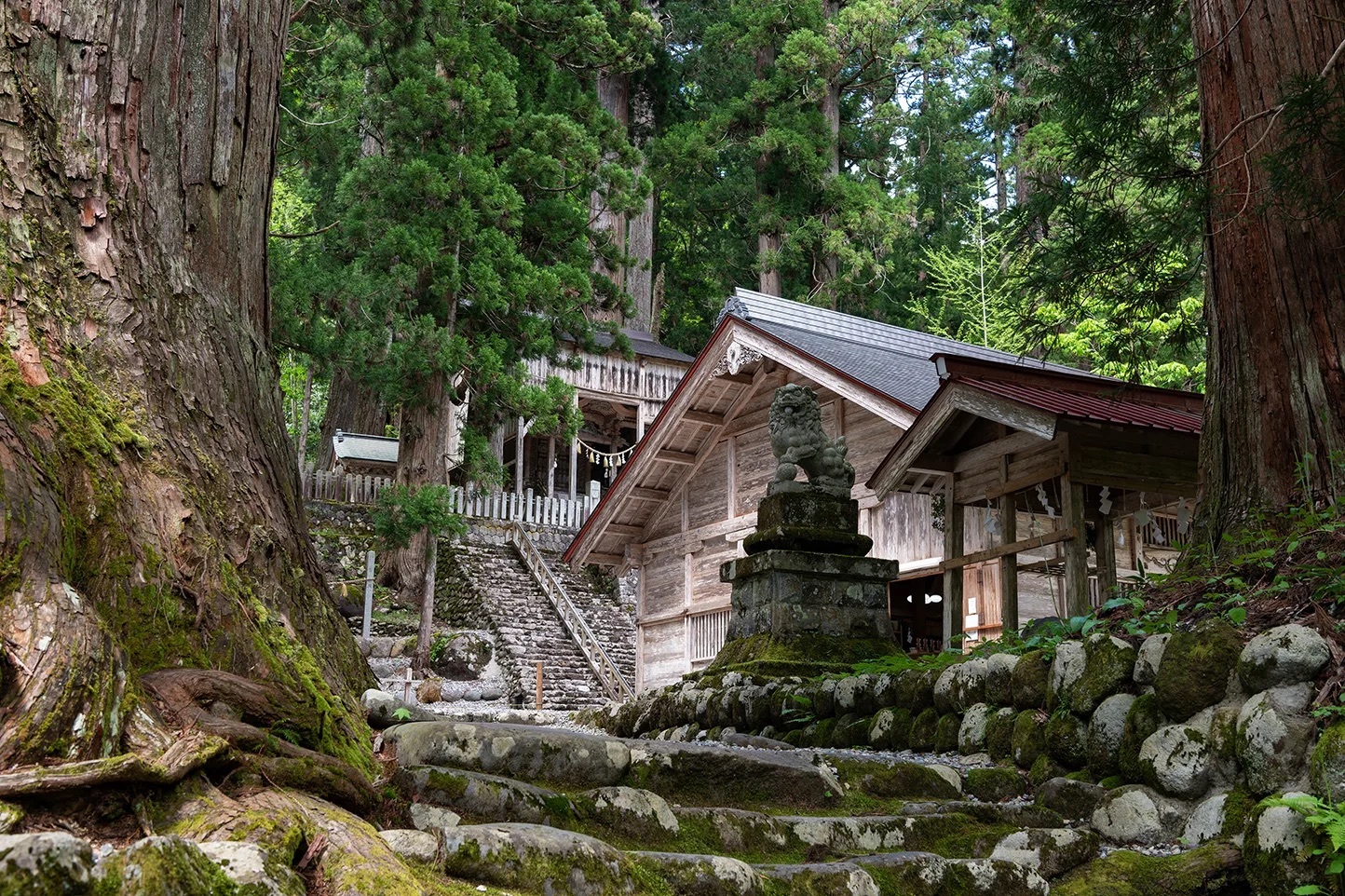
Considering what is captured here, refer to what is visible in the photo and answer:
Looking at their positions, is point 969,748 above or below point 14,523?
below

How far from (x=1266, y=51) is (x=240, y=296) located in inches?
239

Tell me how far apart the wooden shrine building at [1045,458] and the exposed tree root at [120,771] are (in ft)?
24.9

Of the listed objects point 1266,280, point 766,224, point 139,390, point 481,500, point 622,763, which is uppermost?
point 766,224

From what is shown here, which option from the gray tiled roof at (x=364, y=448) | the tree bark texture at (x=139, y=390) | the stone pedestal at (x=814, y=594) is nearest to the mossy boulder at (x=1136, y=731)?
the stone pedestal at (x=814, y=594)

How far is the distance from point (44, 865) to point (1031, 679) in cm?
489

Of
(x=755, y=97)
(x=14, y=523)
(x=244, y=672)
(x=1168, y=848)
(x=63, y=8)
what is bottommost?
(x=1168, y=848)

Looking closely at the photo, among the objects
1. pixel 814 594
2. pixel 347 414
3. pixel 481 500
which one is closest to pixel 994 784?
pixel 814 594

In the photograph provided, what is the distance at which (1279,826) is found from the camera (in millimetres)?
4059

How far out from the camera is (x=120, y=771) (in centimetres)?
254

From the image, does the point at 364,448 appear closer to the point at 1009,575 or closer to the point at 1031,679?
the point at 1009,575

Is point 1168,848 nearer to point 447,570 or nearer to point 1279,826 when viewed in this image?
point 1279,826

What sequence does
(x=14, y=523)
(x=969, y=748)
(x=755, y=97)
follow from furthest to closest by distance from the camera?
(x=755, y=97) < (x=969, y=748) < (x=14, y=523)

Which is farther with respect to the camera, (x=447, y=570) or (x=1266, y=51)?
(x=447, y=570)

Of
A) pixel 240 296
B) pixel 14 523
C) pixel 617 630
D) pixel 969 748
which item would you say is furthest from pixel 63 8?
pixel 617 630
